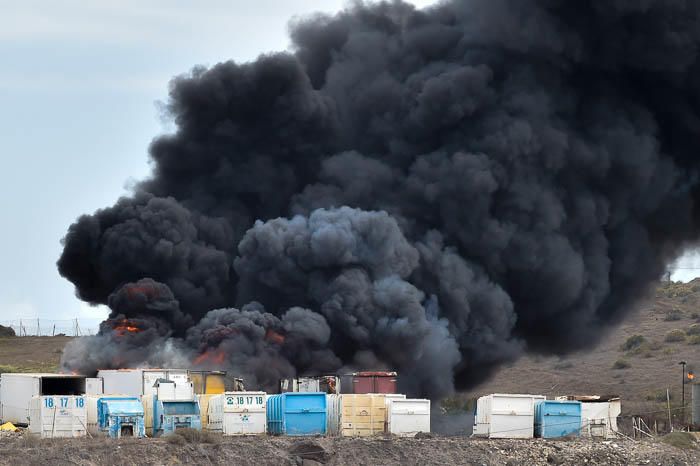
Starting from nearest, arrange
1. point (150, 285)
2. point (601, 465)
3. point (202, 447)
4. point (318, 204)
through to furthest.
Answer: point (202, 447), point (601, 465), point (150, 285), point (318, 204)

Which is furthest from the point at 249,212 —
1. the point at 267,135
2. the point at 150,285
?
the point at 150,285

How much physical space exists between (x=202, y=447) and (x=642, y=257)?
43.9 m

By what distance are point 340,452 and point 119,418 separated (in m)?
9.64

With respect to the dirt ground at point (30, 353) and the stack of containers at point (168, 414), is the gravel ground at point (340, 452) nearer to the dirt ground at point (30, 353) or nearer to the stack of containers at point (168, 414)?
the stack of containers at point (168, 414)

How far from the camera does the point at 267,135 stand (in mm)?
87000

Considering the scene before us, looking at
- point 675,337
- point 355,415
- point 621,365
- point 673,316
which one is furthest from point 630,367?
point 355,415

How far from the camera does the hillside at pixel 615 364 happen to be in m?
99.4

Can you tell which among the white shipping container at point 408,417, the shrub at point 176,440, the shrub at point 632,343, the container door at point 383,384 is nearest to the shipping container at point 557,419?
the white shipping container at point 408,417

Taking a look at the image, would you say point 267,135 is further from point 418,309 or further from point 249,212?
point 418,309

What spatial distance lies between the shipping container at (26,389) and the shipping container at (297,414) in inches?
476

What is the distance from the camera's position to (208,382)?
6931 centimetres

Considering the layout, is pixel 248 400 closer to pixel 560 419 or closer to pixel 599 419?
pixel 560 419

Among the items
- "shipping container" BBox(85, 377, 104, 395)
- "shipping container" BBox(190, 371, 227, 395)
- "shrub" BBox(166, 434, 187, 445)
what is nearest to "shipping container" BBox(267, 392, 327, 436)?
"shrub" BBox(166, 434, 187, 445)

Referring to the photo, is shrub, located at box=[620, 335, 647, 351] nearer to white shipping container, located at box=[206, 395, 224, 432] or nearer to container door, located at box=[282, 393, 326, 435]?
container door, located at box=[282, 393, 326, 435]
